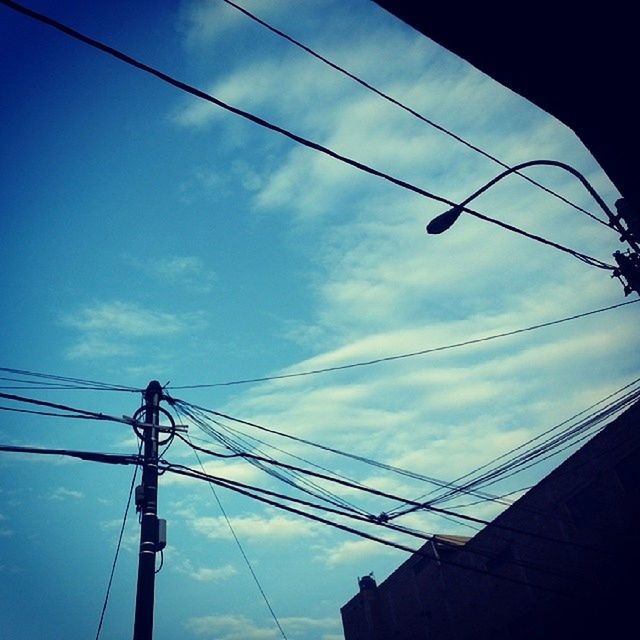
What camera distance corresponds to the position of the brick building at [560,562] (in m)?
16.3

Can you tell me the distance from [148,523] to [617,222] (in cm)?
877

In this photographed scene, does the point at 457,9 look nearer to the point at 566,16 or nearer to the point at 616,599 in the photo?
the point at 566,16

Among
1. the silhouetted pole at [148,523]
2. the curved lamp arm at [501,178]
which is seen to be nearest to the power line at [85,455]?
the silhouetted pole at [148,523]

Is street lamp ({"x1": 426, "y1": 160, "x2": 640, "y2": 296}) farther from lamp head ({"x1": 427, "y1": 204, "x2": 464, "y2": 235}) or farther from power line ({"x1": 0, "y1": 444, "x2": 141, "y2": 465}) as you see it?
power line ({"x1": 0, "y1": 444, "x2": 141, "y2": 465})

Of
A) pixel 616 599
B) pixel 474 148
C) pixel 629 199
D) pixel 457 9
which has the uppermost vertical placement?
pixel 474 148

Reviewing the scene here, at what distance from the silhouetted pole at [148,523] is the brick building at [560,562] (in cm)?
1174

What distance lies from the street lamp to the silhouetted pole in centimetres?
628

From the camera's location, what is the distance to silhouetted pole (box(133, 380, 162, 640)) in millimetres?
6469

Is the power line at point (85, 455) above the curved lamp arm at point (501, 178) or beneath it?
beneath

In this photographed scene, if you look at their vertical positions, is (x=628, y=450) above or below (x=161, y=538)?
above

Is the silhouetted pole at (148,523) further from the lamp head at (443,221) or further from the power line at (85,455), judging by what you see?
the lamp head at (443,221)

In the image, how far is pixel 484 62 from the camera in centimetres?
384

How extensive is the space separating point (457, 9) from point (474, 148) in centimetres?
185

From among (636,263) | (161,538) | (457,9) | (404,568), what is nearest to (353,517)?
(161,538)
